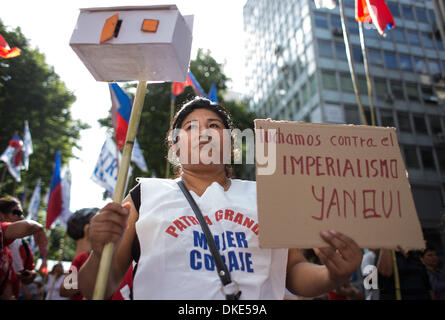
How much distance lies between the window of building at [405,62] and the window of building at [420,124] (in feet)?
11.1

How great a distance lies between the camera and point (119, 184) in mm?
1276

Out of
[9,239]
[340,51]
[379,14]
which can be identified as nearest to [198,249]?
[9,239]

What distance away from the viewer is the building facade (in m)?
21.0

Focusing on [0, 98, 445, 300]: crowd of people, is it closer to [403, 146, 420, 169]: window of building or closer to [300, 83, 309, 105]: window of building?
[300, 83, 309, 105]: window of building

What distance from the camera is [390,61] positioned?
75.2 feet

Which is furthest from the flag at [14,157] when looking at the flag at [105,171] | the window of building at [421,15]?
the window of building at [421,15]

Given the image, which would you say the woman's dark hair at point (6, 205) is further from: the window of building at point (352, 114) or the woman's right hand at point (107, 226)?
the window of building at point (352, 114)

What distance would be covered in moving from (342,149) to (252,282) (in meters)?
0.65

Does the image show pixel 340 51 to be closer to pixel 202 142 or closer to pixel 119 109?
pixel 119 109

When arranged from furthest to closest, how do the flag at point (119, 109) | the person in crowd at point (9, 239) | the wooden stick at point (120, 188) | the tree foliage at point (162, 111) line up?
1. the tree foliage at point (162, 111)
2. the flag at point (119, 109)
3. the person in crowd at point (9, 239)
4. the wooden stick at point (120, 188)

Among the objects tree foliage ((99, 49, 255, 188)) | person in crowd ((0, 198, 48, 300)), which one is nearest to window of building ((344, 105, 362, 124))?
tree foliage ((99, 49, 255, 188))

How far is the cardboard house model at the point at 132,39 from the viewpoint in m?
1.31

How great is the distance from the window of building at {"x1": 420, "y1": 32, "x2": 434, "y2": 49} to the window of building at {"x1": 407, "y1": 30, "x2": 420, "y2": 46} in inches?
14.4
